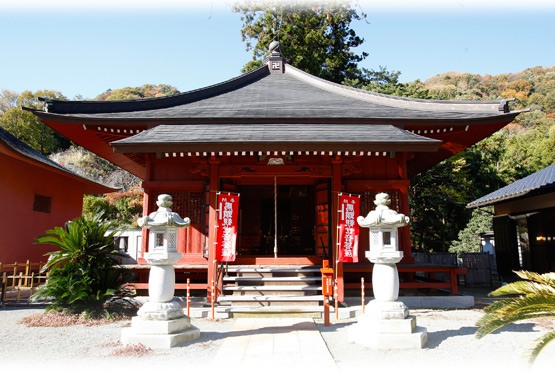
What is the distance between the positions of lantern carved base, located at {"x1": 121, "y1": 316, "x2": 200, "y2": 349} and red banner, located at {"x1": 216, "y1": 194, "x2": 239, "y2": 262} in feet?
8.57

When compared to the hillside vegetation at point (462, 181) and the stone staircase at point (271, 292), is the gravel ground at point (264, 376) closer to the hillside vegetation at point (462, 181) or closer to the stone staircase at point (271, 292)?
the stone staircase at point (271, 292)

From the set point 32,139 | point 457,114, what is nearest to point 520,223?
point 457,114

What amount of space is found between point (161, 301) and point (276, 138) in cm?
424

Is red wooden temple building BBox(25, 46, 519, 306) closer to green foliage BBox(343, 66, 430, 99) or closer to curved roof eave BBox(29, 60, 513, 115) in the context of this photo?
curved roof eave BBox(29, 60, 513, 115)

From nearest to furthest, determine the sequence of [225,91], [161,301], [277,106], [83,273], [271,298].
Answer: [161,301]
[83,273]
[271,298]
[277,106]
[225,91]

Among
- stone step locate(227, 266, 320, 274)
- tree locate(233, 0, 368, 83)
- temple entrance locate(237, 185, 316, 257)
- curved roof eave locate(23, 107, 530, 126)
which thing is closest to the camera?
stone step locate(227, 266, 320, 274)

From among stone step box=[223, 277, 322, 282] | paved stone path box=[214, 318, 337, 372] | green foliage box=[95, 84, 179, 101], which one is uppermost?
green foliage box=[95, 84, 179, 101]

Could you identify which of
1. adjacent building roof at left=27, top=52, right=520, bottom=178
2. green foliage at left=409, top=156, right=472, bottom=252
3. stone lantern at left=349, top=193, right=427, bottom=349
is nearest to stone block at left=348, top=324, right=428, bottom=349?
stone lantern at left=349, top=193, right=427, bottom=349

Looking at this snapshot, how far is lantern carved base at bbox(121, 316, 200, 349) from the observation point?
548 centimetres

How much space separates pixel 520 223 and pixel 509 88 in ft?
234

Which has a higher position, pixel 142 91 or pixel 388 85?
pixel 142 91

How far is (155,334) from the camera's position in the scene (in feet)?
18.2

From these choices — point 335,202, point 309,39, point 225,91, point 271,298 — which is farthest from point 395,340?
point 309,39

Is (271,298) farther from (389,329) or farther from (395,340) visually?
(395,340)
